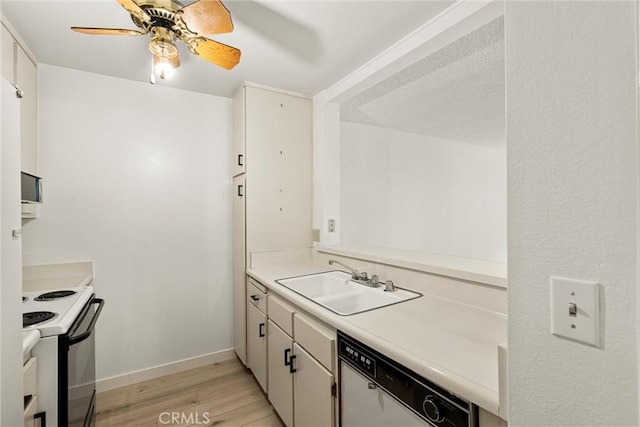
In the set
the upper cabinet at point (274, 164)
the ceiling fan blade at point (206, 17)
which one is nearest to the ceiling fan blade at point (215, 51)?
the ceiling fan blade at point (206, 17)

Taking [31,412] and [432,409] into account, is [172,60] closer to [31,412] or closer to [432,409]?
[31,412]

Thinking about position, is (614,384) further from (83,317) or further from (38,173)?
(38,173)

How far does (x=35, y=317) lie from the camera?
1.22 meters

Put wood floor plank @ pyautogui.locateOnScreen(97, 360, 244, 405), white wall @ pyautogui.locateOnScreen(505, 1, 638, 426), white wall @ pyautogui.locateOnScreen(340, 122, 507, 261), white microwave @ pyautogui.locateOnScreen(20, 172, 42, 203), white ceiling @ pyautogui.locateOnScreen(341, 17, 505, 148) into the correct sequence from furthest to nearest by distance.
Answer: white wall @ pyautogui.locateOnScreen(340, 122, 507, 261) < wood floor plank @ pyautogui.locateOnScreen(97, 360, 244, 405) < white ceiling @ pyautogui.locateOnScreen(341, 17, 505, 148) < white microwave @ pyautogui.locateOnScreen(20, 172, 42, 203) < white wall @ pyautogui.locateOnScreen(505, 1, 638, 426)

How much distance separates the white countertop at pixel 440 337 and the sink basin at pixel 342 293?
15 cm

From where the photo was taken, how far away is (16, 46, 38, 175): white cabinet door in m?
1.69

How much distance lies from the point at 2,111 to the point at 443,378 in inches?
54.6

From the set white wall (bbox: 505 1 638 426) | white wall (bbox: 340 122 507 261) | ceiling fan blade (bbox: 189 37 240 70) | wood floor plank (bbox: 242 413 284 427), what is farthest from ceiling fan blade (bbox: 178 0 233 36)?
wood floor plank (bbox: 242 413 284 427)

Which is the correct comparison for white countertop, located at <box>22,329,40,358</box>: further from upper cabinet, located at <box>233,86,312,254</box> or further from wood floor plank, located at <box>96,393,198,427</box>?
upper cabinet, located at <box>233,86,312,254</box>

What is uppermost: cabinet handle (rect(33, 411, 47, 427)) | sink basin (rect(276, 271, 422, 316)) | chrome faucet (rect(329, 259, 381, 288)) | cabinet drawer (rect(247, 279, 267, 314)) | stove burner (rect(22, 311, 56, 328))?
chrome faucet (rect(329, 259, 381, 288))

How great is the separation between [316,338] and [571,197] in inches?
44.9

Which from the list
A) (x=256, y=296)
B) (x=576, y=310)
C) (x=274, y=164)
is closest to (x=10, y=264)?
(x=576, y=310)

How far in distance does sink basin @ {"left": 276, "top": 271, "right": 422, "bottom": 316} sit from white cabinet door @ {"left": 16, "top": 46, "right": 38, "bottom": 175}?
171 centimetres

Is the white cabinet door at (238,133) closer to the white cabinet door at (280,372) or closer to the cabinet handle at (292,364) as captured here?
the white cabinet door at (280,372)
